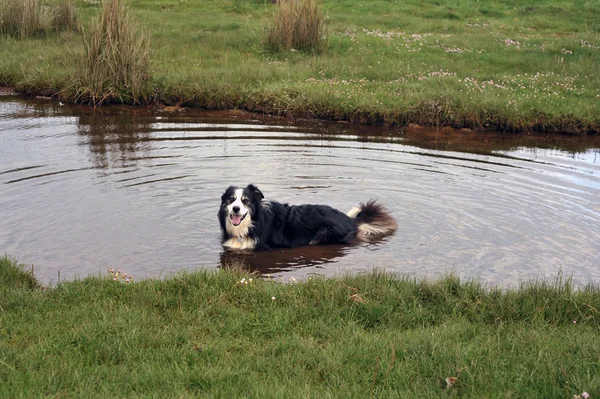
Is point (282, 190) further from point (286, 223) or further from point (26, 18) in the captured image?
point (26, 18)

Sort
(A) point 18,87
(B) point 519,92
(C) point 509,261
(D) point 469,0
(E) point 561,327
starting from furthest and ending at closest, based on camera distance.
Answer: (D) point 469,0 < (A) point 18,87 < (B) point 519,92 < (C) point 509,261 < (E) point 561,327

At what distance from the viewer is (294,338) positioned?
5473 mm

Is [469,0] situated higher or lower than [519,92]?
higher

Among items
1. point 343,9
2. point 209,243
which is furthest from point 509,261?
point 343,9

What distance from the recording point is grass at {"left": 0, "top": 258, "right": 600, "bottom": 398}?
466 cm

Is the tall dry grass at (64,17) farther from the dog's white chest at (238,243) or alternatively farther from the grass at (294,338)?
the grass at (294,338)

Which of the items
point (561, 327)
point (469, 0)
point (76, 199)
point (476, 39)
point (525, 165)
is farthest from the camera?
point (469, 0)

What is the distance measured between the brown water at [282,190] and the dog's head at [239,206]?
0.42 metres

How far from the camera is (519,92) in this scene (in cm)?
1588

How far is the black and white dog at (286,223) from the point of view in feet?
28.0

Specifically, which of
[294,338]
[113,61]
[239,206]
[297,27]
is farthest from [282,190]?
[297,27]

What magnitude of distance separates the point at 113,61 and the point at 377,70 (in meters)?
6.65

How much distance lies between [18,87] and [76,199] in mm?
8759

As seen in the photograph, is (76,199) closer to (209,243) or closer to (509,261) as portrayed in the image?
(209,243)
